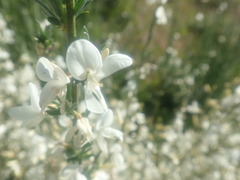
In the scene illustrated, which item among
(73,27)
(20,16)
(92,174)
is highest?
(20,16)

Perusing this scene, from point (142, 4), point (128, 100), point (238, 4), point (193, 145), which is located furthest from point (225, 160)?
point (238, 4)

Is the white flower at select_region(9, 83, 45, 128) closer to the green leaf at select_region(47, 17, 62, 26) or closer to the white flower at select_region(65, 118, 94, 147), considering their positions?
the white flower at select_region(65, 118, 94, 147)

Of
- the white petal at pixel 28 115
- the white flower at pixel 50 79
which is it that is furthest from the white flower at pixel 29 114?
the white flower at pixel 50 79

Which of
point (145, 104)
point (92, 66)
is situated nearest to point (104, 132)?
point (92, 66)

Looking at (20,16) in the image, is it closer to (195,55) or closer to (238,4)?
(195,55)

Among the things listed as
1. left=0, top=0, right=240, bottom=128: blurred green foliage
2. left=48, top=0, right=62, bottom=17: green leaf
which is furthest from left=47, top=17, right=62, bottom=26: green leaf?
left=0, top=0, right=240, bottom=128: blurred green foliage
